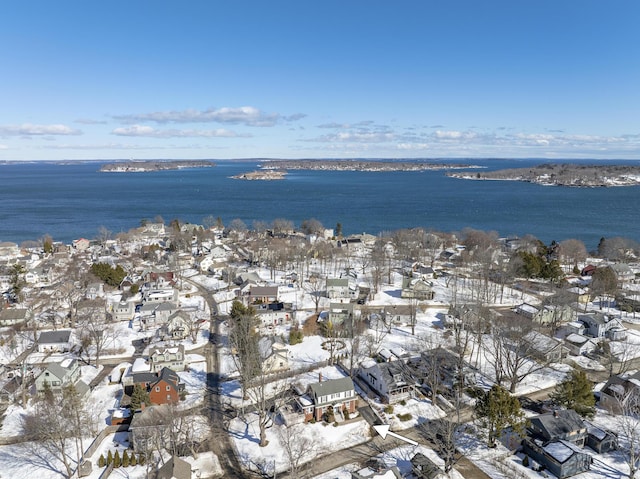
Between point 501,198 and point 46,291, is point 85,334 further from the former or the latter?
point 501,198

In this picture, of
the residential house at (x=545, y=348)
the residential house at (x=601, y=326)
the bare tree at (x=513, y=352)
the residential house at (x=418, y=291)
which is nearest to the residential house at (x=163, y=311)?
the residential house at (x=418, y=291)

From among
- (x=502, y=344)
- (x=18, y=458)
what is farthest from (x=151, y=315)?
(x=502, y=344)

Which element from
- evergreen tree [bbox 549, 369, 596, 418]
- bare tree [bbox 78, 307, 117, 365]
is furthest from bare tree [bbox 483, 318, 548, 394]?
bare tree [bbox 78, 307, 117, 365]

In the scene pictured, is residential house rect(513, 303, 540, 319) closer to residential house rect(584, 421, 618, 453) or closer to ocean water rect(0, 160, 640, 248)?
residential house rect(584, 421, 618, 453)

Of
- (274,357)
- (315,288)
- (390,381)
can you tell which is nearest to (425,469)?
(390,381)

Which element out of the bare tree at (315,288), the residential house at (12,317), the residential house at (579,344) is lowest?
the residential house at (579,344)

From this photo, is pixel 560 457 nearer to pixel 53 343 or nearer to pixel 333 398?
pixel 333 398

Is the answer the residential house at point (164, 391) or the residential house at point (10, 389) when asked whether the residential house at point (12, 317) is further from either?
the residential house at point (164, 391)
